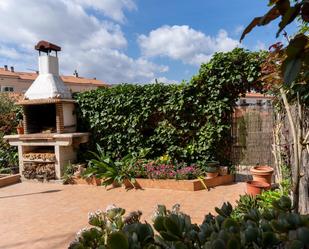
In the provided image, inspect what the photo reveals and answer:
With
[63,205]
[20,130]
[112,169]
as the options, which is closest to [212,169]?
[112,169]

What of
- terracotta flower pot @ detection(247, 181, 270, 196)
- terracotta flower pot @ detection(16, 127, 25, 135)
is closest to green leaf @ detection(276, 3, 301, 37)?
terracotta flower pot @ detection(247, 181, 270, 196)

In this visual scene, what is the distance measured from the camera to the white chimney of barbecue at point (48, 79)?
27.2 ft

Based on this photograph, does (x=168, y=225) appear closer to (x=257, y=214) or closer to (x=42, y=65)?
(x=257, y=214)

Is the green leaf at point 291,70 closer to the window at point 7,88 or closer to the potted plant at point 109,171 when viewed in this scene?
the potted plant at point 109,171

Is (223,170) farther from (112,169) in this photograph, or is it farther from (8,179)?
(8,179)

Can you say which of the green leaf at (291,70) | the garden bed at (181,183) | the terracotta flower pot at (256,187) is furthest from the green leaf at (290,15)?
the garden bed at (181,183)

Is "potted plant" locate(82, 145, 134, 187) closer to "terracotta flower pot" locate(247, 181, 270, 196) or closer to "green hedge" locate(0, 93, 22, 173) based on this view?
"terracotta flower pot" locate(247, 181, 270, 196)

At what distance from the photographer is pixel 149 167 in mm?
7113

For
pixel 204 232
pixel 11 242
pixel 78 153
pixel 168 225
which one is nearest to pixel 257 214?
pixel 204 232

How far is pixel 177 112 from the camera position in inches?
293

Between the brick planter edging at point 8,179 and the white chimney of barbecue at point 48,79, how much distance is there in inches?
91.1

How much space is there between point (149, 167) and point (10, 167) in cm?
462

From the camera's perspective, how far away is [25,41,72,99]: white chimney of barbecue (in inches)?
327

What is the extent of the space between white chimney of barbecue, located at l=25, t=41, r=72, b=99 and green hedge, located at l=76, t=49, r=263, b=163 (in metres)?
0.71
